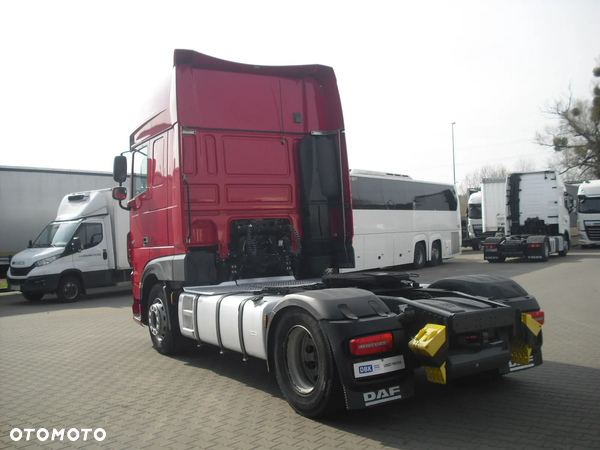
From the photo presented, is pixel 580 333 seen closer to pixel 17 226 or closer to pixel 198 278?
pixel 198 278

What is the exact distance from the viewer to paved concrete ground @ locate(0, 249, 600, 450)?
4.46 meters

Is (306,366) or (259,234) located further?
(259,234)

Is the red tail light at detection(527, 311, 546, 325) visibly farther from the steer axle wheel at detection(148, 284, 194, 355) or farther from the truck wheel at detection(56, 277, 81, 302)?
the truck wheel at detection(56, 277, 81, 302)

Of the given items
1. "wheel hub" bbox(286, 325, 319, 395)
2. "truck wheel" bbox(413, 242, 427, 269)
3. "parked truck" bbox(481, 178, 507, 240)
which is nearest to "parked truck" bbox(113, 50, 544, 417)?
"wheel hub" bbox(286, 325, 319, 395)

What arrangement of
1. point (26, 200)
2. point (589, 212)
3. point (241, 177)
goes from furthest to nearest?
point (589, 212) → point (26, 200) → point (241, 177)

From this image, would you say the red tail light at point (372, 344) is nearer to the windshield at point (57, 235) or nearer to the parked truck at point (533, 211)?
the windshield at point (57, 235)

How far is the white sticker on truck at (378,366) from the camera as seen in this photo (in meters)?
4.41

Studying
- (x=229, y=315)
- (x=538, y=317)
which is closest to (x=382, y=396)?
(x=538, y=317)

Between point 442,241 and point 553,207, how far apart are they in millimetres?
5253

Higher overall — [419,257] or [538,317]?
[538,317]

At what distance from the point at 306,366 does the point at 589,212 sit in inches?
1205

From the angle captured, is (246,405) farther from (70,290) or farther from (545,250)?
(545,250)

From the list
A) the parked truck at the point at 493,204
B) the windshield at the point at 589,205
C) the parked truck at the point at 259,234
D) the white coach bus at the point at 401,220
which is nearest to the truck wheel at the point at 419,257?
the white coach bus at the point at 401,220

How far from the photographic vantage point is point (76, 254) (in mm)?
16297
